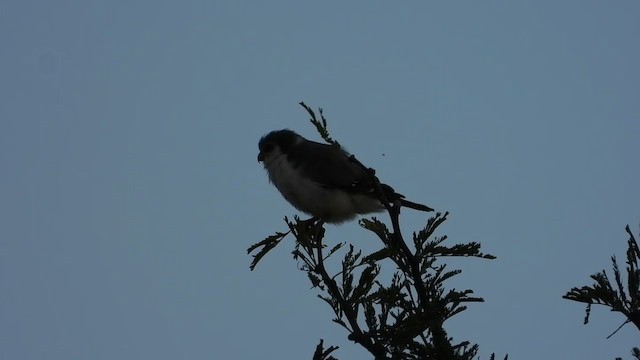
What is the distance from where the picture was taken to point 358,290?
16.1 ft

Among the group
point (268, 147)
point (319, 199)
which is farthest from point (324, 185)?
point (268, 147)

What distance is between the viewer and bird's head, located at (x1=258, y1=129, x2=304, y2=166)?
8.97 meters

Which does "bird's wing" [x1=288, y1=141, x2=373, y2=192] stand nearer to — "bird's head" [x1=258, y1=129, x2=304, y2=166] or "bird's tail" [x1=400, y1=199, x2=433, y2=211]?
"bird's head" [x1=258, y1=129, x2=304, y2=166]

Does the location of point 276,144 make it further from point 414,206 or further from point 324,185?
point 414,206

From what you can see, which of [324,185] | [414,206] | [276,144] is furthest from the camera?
[276,144]

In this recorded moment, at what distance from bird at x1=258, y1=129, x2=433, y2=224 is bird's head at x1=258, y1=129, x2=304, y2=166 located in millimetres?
239

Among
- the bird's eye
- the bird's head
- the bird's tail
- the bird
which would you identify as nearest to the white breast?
the bird

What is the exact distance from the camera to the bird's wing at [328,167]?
796 cm

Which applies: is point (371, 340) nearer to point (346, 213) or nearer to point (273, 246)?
point (273, 246)

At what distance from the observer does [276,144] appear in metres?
9.08

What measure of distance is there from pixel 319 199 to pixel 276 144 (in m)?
1.25

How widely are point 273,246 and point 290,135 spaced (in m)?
3.45

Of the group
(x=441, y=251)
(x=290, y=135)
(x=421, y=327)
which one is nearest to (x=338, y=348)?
(x=421, y=327)

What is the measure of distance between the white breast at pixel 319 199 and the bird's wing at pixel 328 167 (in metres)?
0.07
